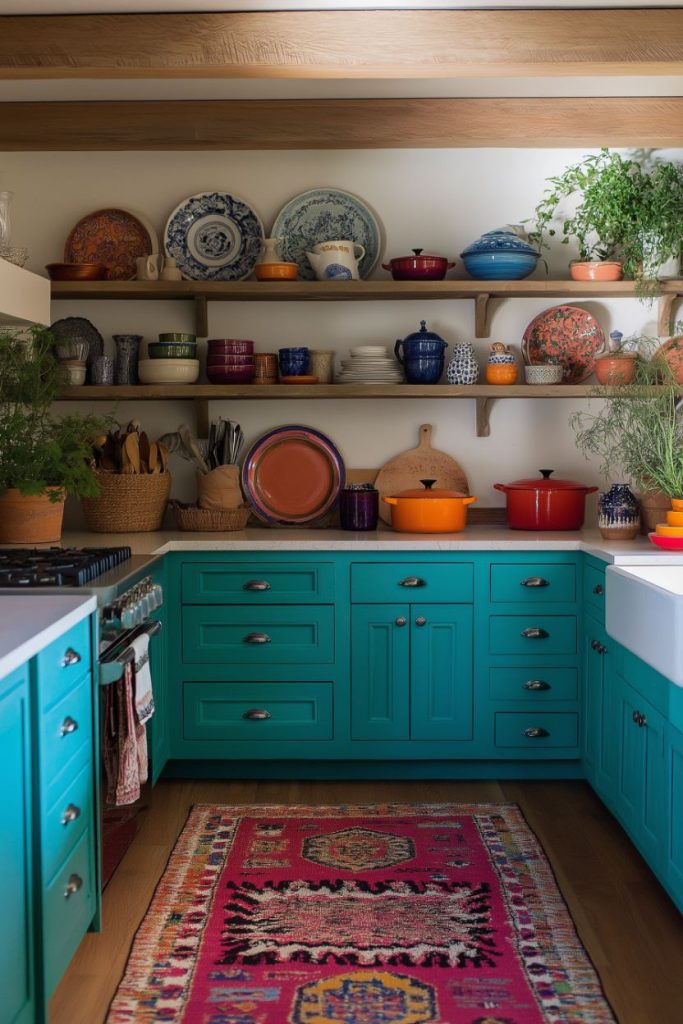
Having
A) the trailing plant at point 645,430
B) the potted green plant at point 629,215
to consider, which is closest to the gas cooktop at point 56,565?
the trailing plant at point 645,430

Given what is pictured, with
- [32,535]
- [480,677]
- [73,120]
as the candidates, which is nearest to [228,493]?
[32,535]

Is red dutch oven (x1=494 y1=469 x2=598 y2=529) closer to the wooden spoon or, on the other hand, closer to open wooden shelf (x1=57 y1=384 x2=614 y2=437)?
open wooden shelf (x1=57 y1=384 x2=614 y2=437)

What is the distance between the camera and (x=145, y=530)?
408 centimetres

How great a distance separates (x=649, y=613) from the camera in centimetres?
282

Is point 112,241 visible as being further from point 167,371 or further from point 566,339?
point 566,339

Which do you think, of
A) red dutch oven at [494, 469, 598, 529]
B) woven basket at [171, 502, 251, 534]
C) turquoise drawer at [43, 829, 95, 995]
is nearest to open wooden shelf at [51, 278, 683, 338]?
red dutch oven at [494, 469, 598, 529]

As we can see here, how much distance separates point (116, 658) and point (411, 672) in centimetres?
134

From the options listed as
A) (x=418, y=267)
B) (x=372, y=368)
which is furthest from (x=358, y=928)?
(x=418, y=267)

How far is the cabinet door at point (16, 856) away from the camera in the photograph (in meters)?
1.91

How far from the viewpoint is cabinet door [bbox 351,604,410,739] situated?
3820mm

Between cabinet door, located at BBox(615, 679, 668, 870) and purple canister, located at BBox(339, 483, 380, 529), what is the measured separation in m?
1.20

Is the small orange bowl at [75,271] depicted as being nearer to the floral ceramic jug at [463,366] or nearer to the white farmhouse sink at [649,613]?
the floral ceramic jug at [463,366]

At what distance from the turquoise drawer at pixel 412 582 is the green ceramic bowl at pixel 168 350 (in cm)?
106

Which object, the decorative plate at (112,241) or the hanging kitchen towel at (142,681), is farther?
the decorative plate at (112,241)
